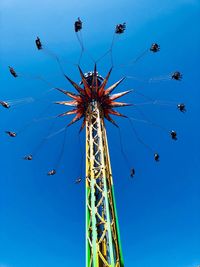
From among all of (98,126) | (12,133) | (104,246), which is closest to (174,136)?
(98,126)

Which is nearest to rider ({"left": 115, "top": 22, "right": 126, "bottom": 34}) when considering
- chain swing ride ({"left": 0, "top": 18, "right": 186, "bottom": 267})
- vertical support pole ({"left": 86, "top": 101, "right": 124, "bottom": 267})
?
chain swing ride ({"left": 0, "top": 18, "right": 186, "bottom": 267})

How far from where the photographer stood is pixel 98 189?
9.12 meters

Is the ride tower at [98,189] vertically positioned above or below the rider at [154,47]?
below

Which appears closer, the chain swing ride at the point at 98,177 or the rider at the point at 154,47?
the chain swing ride at the point at 98,177

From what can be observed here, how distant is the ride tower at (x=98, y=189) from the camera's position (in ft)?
25.0

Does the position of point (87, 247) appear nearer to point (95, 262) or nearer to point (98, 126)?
point (95, 262)

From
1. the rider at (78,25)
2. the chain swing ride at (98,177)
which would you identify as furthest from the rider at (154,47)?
the rider at (78,25)

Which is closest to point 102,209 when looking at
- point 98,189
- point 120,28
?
point 98,189

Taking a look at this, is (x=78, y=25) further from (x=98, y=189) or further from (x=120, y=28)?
(x=98, y=189)

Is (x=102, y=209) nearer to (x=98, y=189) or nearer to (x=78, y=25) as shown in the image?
(x=98, y=189)

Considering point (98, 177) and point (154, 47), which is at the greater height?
point (154, 47)

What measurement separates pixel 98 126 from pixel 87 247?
501cm

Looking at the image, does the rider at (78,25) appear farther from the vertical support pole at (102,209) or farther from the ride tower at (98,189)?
the vertical support pole at (102,209)

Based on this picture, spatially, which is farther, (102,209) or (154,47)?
(154,47)
